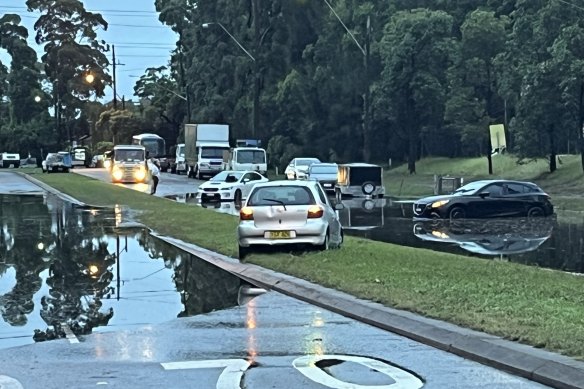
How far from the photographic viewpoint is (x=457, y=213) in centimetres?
2736

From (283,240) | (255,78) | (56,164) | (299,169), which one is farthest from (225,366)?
(56,164)

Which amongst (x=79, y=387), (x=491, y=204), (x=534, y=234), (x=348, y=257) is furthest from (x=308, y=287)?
(x=491, y=204)

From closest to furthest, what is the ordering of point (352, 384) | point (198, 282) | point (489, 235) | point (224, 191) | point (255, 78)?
point (352, 384), point (198, 282), point (489, 235), point (224, 191), point (255, 78)

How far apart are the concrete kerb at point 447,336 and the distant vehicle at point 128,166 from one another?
4278cm

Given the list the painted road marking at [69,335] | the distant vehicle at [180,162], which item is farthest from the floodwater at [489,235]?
the distant vehicle at [180,162]

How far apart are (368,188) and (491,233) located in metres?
16.7

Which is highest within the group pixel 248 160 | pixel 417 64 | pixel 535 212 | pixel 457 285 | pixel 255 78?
pixel 417 64

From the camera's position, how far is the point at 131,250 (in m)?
19.3

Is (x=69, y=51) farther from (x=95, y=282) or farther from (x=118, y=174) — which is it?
(x=95, y=282)

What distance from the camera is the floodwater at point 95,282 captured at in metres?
11.2

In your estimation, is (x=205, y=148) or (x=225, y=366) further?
(x=205, y=148)

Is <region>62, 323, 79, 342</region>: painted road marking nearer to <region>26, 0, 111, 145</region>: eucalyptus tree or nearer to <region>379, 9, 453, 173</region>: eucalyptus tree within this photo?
<region>379, 9, 453, 173</region>: eucalyptus tree

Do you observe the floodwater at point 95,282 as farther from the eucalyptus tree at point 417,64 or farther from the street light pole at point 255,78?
the eucalyptus tree at point 417,64

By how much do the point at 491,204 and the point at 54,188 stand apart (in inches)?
1013
